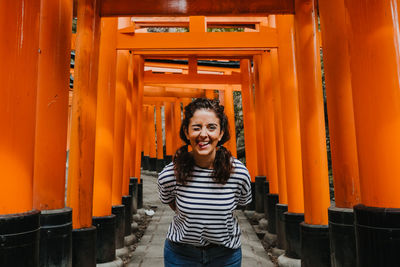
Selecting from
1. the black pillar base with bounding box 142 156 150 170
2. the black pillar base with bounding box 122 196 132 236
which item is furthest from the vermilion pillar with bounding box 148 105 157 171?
the black pillar base with bounding box 122 196 132 236

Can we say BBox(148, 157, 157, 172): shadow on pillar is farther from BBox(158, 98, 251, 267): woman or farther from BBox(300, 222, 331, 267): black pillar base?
BBox(158, 98, 251, 267): woman

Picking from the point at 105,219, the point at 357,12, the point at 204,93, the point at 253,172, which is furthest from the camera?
the point at 204,93

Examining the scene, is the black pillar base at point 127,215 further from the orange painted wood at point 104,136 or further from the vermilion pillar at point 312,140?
the vermilion pillar at point 312,140

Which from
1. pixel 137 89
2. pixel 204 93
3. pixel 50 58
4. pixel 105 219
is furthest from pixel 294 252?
pixel 204 93

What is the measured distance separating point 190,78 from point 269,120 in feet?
9.24

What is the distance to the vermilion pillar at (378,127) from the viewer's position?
208 cm

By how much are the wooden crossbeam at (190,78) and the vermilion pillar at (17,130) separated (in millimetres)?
6932

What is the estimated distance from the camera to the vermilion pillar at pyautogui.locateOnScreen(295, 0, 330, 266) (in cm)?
398

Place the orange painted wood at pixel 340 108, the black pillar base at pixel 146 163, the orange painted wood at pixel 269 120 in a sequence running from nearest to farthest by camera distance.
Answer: the orange painted wood at pixel 340 108 < the orange painted wood at pixel 269 120 < the black pillar base at pixel 146 163

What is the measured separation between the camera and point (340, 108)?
3598 millimetres

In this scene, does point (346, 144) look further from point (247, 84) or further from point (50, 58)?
point (247, 84)

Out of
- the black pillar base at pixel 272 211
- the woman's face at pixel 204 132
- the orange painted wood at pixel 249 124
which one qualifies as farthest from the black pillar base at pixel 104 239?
the orange painted wood at pixel 249 124

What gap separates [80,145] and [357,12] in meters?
3.12

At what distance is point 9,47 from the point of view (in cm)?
216
